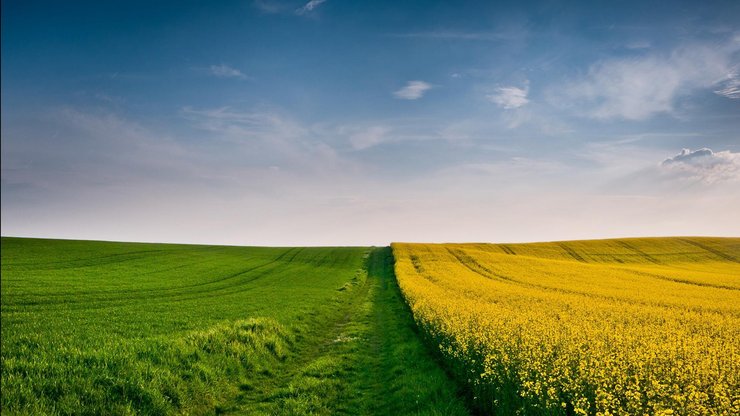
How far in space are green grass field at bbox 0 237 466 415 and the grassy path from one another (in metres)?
0.04

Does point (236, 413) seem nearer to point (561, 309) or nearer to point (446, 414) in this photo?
point (446, 414)

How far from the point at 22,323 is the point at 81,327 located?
2.81 meters

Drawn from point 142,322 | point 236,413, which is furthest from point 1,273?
point 236,413

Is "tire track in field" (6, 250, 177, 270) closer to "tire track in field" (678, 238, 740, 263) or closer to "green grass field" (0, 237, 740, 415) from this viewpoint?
"green grass field" (0, 237, 740, 415)

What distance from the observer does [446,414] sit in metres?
8.88

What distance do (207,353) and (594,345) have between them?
1083 centimetres

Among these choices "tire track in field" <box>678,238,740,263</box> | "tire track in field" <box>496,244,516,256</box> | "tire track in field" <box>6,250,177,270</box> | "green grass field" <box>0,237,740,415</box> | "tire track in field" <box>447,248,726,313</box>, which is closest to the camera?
"green grass field" <box>0,237,740,415</box>

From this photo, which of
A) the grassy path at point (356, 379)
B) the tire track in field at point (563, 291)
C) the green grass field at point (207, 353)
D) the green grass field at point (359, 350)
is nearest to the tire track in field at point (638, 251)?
the tire track in field at point (563, 291)

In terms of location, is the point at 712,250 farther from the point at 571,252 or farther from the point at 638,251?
the point at 571,252

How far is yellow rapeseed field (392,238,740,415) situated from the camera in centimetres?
675

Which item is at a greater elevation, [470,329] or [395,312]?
[470,329]

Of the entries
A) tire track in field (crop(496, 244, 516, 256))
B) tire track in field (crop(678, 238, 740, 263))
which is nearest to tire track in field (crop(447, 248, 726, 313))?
tire track in field (crop(496, 244, 516, 256))

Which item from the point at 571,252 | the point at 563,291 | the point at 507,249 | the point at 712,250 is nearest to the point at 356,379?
the point at 563,291

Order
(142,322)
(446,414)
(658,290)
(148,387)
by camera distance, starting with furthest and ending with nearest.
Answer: (658,290)
(142,322)
(148,387)
(446,414)
